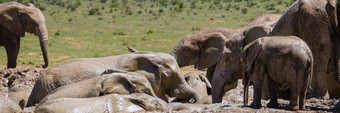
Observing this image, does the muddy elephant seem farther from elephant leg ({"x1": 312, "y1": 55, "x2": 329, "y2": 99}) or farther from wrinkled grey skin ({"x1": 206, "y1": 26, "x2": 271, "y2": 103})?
elephant leg ({"x1": 312, "y1": 55, "x2": 329, "y2": 99})

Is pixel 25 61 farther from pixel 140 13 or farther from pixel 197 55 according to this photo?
pixel 140 13

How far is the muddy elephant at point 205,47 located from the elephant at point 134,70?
205 cm

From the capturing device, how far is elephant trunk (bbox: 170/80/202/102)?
852 centimetres

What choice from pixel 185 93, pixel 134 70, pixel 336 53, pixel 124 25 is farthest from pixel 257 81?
pixel 124 25

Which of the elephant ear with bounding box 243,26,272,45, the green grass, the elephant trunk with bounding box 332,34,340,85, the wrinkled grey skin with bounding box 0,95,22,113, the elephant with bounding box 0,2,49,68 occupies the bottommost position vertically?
the green grass

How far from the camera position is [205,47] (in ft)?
35.1

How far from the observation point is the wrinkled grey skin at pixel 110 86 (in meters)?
7.44

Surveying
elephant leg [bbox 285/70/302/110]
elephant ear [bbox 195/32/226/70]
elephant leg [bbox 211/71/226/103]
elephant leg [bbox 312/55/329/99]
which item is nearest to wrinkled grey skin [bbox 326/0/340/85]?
elephant leg [bbox 285/70/302/110]

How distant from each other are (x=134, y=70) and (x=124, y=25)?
17.3 m

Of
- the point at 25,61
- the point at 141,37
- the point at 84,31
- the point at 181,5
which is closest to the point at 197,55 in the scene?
the point at 25,61

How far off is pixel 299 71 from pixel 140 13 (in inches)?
970

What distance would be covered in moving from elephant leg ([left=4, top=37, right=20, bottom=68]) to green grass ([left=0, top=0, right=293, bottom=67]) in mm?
1609

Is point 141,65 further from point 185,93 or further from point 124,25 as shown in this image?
point 124,25

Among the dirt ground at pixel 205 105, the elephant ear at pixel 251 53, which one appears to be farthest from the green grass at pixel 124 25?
the elephant ear at pixel 251 53
